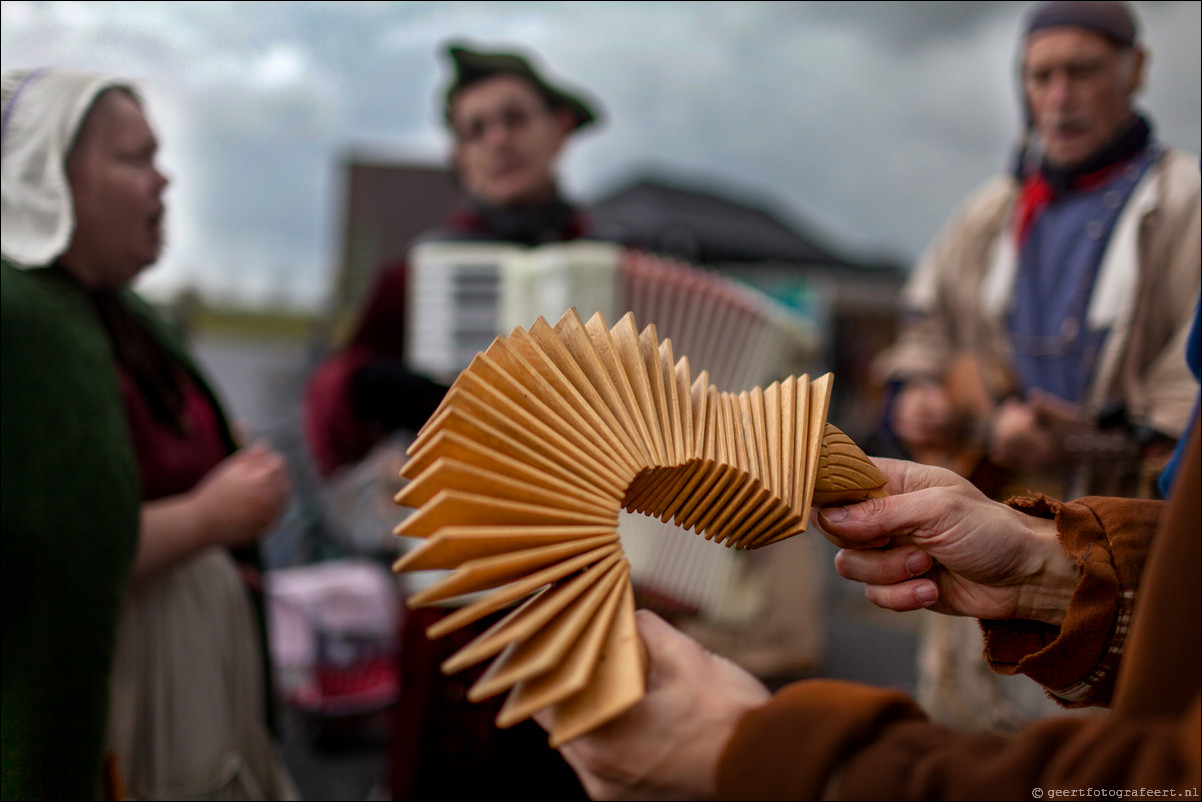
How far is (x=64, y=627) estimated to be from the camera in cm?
100

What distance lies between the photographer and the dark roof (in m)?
5.06

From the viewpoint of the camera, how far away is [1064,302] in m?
1.49

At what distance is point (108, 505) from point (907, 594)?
1.00 m

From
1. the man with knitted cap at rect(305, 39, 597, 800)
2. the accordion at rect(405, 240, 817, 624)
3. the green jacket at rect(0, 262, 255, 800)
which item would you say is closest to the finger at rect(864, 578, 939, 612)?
the green jacket at rect(0, 262, 255, 800)

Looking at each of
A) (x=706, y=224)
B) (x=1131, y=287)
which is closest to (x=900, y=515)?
(x=1131, y=287)

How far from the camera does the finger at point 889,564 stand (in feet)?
2.47

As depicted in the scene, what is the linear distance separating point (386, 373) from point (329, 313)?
4.97 metres

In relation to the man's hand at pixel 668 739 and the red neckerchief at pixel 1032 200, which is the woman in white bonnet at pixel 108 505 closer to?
the man's hand at pixel 668 739

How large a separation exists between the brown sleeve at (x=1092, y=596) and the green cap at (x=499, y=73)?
1.79m

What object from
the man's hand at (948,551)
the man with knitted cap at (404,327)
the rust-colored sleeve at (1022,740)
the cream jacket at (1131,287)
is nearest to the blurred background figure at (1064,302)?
the cream jacket at (1131,287)

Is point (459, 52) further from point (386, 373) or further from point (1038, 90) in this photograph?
point (1038, 90)

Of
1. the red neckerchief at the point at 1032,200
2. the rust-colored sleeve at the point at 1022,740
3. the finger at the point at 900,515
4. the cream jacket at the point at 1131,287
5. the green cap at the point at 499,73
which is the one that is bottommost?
the rust-colored sleeve at the point at 1022,740

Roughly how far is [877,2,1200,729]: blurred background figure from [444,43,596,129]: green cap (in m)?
1.12

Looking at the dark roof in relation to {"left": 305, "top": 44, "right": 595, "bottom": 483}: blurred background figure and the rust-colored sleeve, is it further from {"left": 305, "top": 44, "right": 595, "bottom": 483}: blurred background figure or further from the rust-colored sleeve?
the rust-colored sleeve
